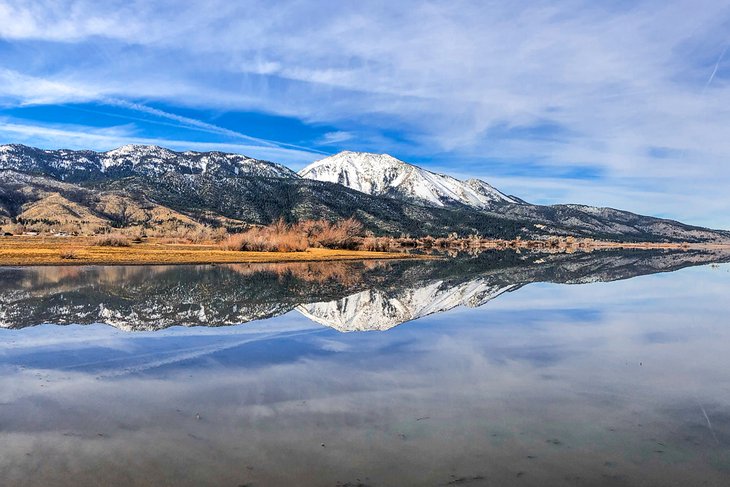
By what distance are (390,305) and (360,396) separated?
1700 cm

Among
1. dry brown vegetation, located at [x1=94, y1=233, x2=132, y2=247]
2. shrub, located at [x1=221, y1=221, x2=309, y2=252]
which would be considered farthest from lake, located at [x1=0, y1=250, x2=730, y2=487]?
dry brown vegetation, located at [x1=94, y1=233, x2=132, y2=247]

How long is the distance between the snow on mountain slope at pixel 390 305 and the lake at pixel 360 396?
0.27 meters

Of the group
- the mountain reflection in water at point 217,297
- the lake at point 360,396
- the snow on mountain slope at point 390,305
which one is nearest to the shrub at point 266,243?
the mountain reflection in water at point 217,297

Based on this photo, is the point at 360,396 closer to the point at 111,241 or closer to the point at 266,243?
the point at 266,243

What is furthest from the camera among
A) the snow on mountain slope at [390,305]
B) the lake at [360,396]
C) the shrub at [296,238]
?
the shrub at [296,238]

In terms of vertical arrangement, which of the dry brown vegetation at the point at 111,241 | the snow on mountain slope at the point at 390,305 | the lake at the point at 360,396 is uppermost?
the dry brown vegetation at the point at 111,241

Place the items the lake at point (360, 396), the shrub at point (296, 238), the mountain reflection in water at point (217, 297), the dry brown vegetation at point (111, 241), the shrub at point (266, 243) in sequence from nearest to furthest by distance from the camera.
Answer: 1. the lake at point (360, 396)
2. the mountain reflection in water at point (217, 297)
3. the dry brown vegetation at point (111, 241)
4. the shrub at point (266, 243)
5. the shrub at point (296, 238)

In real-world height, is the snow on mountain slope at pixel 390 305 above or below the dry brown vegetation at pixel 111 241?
below

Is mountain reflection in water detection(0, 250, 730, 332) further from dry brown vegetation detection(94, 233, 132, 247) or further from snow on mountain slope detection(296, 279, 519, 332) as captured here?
dry brown vegetation detection(94, 233, 132, 247)

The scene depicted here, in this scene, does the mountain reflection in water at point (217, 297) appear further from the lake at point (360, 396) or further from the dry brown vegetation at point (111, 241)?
the dry brown vegetation at point (111, 241)

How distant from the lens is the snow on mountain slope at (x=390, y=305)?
75.7 feet

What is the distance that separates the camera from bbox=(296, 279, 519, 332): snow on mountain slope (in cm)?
2306

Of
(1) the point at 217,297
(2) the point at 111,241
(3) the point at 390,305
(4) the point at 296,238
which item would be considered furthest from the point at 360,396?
(2) the point at 111,241

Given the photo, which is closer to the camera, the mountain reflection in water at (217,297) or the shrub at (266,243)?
the mountain reflection in water at (217,297)
